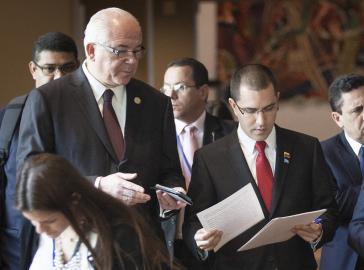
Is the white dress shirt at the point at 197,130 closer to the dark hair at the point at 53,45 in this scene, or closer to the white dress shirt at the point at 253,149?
the dark hair at the point at 53,45

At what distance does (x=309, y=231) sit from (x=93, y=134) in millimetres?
916

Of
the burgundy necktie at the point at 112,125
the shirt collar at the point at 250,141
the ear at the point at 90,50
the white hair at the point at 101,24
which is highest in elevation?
the white hair at the point at 101,24

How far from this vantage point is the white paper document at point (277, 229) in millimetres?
2521

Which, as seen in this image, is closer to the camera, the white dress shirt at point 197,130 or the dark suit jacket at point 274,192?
the dark suit jacket at point 274,192

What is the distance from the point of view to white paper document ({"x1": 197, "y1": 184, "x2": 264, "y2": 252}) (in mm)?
2568

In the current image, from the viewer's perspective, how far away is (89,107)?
276 cm

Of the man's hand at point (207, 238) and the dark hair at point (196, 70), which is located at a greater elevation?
the dark hair at point (196, 70)

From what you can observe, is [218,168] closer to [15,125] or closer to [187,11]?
[15,125]

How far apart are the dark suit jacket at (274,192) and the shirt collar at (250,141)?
0.02 meters

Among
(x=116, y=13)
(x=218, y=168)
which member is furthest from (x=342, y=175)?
(x=116, y=13)

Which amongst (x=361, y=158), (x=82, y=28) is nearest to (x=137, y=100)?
(x=361, y=158)

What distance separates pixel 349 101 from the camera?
3455mm

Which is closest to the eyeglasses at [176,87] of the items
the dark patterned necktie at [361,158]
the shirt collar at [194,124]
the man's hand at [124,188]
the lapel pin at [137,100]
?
the shirt collar at [194,124]

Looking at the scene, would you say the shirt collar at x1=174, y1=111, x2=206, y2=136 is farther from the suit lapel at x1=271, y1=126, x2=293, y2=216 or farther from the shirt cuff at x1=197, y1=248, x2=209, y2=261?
the shirt cuff at x1=197, y1=248, x2=209, y2=261
